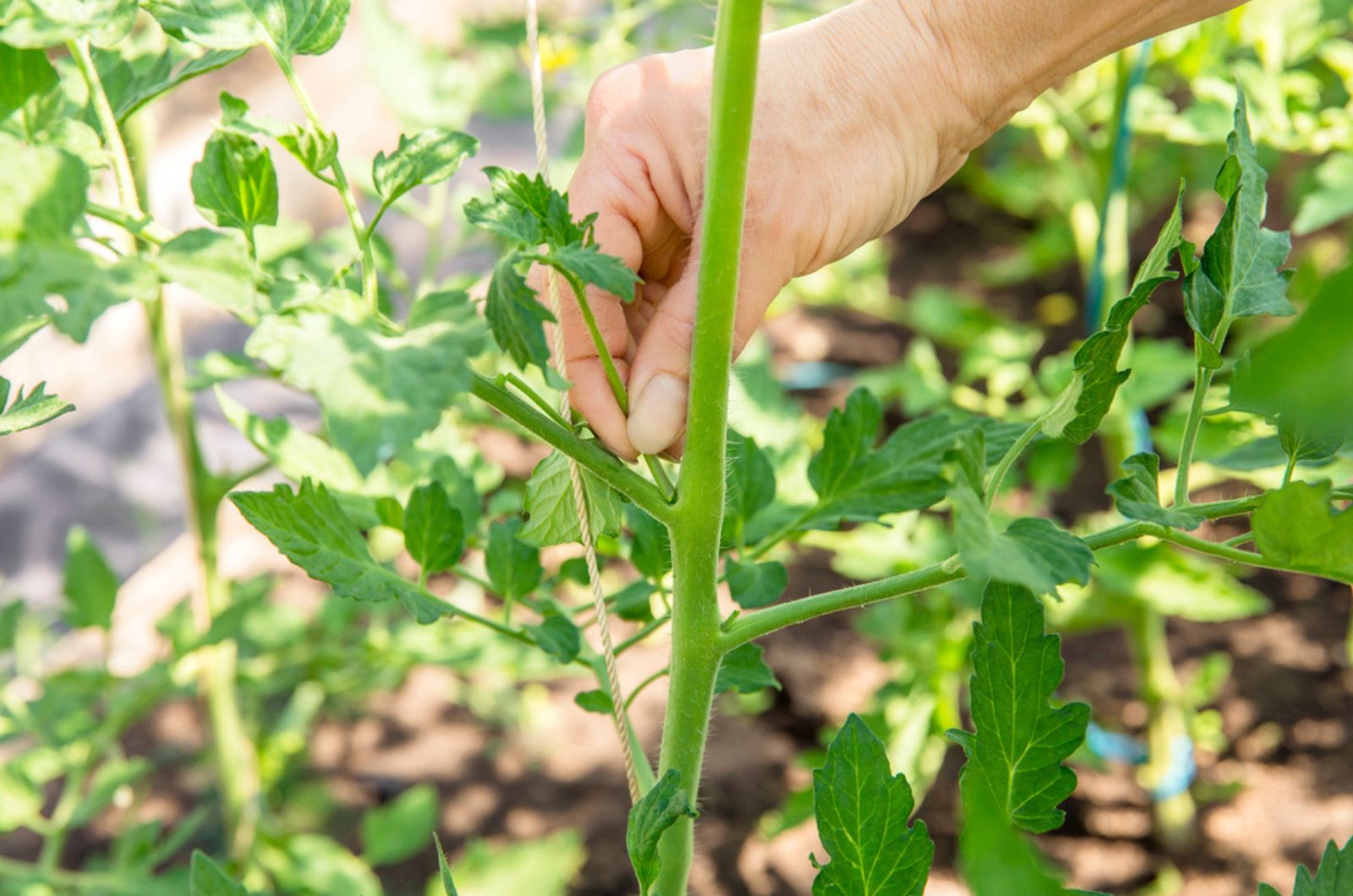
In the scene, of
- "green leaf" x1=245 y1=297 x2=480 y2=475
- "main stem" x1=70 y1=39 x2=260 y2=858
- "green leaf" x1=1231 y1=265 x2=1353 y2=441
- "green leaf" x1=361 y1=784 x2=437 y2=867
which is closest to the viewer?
"green leaf" x1=1231 y1=265 x2=1353 y2=441

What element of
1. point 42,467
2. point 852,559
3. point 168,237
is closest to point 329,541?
point 168,237

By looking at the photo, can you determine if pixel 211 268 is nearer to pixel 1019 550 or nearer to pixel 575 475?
pixel 575 475

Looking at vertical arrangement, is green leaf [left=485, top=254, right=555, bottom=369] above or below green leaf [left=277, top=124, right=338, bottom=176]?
below

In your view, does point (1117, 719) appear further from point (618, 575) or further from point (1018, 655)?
point (1018, 655)

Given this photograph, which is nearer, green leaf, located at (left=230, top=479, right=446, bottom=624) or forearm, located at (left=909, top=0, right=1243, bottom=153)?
green leaf, located at (left=230, top=479, right=446, bottom=624)

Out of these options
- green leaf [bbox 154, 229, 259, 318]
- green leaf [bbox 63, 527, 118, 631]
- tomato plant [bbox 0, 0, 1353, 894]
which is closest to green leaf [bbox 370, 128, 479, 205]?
tomato plant [bbox 0, 0, 1353, 894]

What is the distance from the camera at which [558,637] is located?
2.09 feet

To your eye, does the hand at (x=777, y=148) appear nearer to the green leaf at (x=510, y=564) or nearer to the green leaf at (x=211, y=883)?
the green leaf at (x=510, y=564)

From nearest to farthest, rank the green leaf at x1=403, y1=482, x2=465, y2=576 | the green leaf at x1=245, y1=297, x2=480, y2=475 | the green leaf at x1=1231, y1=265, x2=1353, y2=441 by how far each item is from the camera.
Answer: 1. the green leaf at x1=1231, y1=265, x2=1353, y2=441
2. the green leaf at x1=245, y1=297, x2=480, y2=475
3. the green leaf at x1=403, y1=482, x2=465, y2=576

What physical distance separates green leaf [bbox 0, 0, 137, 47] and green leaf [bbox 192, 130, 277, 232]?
0.06 meters

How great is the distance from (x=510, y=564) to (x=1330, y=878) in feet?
1.43

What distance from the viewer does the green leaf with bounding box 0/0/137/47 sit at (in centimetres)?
45

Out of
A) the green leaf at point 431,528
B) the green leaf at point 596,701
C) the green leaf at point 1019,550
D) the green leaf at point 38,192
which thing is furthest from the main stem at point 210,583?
the green leaf at point 1019,550

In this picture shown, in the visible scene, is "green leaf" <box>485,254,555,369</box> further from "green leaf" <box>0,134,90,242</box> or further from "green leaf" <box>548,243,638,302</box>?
"green leaf" <box>0,134,90,242</box>
